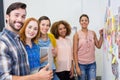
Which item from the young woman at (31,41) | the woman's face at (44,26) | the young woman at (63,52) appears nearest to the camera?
the young woman at (31,41)

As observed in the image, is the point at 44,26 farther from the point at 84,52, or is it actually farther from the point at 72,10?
the point at 72,10

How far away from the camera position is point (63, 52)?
301 cm

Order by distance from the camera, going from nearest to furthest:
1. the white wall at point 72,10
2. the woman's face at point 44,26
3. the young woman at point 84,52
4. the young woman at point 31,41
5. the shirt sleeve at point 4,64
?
the shirt sleeve at point 4,64, the young woman at point 31,41, the woman's face at point 44,26, the young woman at point 84,52, the white wall at point 72,10

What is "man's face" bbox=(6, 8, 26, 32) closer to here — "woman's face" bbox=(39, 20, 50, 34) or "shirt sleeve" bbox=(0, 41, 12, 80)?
"shirt sleeve" bbox=(0, 41, 12, 80)

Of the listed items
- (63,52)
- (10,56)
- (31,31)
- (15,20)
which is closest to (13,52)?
(10,56)

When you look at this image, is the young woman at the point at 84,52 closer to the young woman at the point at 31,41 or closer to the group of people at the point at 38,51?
the group of people at the point at 38,51

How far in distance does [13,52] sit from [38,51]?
0.58m

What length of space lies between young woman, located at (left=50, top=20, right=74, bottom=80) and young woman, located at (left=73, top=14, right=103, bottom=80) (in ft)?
0.53

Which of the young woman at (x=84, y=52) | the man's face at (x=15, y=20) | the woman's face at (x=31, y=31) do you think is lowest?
the young woman at (x=84, y=52)

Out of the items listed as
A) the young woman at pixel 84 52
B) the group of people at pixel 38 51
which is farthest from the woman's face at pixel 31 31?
the young woman at pixel 84 52

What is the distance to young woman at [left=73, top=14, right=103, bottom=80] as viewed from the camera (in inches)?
127

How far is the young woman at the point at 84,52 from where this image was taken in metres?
3.22

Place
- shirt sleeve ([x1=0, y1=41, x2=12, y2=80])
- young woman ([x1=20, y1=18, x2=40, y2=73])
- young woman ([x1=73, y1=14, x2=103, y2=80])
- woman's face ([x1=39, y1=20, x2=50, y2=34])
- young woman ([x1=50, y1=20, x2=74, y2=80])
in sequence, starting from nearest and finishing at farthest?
shirt sleeve ([x1=0, y1=41, x2=12, y2=80])
young woman ([x1=20, y1=18, x2=40, y2=73])
woman's face ([x1=39, y1=20, x2=50, y2=34])
young woman ([x1=50, y1=20, x2=74, y2=80])
young woman ([x1=73, y1=14, x2=103, y2=80])

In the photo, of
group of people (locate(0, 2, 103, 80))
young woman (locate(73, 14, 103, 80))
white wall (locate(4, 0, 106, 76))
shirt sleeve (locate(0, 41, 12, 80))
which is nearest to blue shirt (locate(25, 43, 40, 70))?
group of people (locate(0, 2, 103, 80))
